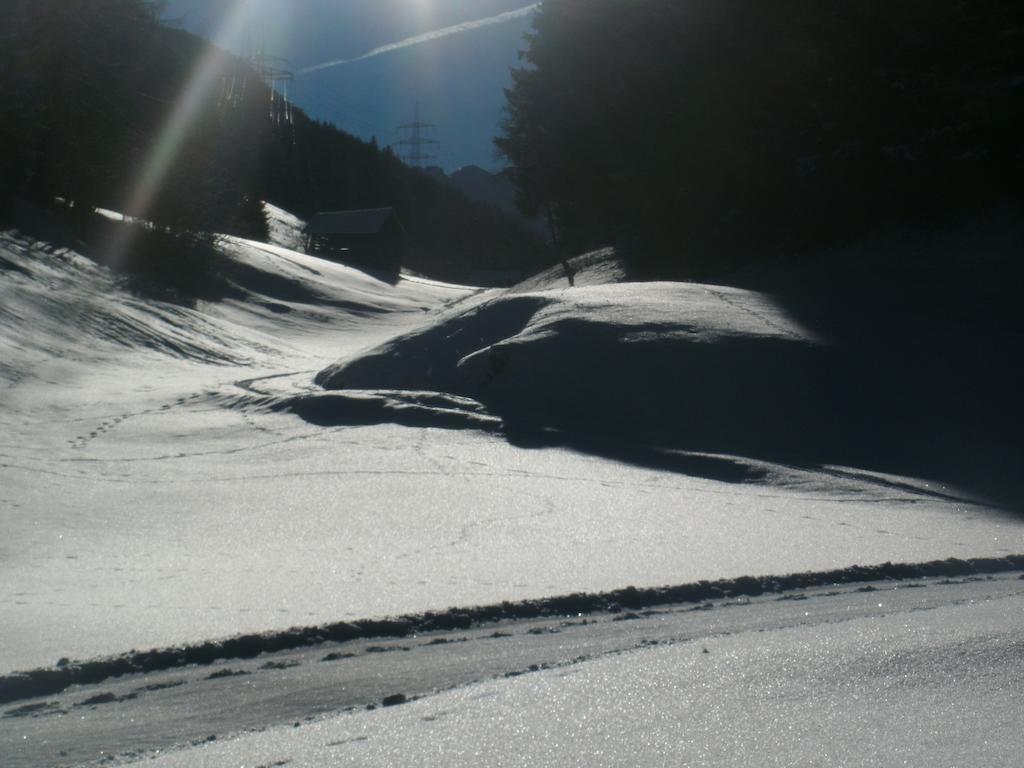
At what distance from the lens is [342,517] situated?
602cm

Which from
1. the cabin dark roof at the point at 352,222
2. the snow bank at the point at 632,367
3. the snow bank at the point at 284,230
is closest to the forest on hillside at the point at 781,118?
the snow bank at the point at 632,367

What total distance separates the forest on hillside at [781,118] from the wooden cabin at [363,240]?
118 feet

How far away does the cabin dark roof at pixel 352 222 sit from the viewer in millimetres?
57969

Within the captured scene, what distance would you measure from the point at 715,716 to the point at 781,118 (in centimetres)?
1737

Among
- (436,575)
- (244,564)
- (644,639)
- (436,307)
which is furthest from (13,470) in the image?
(436,307)

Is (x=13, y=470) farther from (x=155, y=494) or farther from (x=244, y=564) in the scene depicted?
(x=244, y=564)

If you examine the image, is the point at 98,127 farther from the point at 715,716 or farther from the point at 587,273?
the point at 715,716

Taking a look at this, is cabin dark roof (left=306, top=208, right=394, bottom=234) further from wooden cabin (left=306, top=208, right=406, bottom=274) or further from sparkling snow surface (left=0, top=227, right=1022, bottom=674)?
sparkling snow surface (left=0, top=227, right=1022, bottom=674)

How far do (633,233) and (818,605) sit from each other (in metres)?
Answer: 17.9

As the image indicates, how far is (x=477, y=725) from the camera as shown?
113 inches

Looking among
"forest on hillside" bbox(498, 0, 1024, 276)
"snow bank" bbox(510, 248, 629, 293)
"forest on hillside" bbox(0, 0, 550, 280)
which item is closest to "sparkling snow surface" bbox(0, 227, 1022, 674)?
"forest on hillside" bbox(498, 0, 1024, 276)

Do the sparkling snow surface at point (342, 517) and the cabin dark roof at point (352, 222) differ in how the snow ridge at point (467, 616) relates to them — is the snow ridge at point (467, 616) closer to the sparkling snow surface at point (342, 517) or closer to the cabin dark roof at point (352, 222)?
the sparkling snow surface at point (342, 517)

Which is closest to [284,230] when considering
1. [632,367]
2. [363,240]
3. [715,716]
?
[363,240]

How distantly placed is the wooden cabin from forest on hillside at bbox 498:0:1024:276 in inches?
1419
